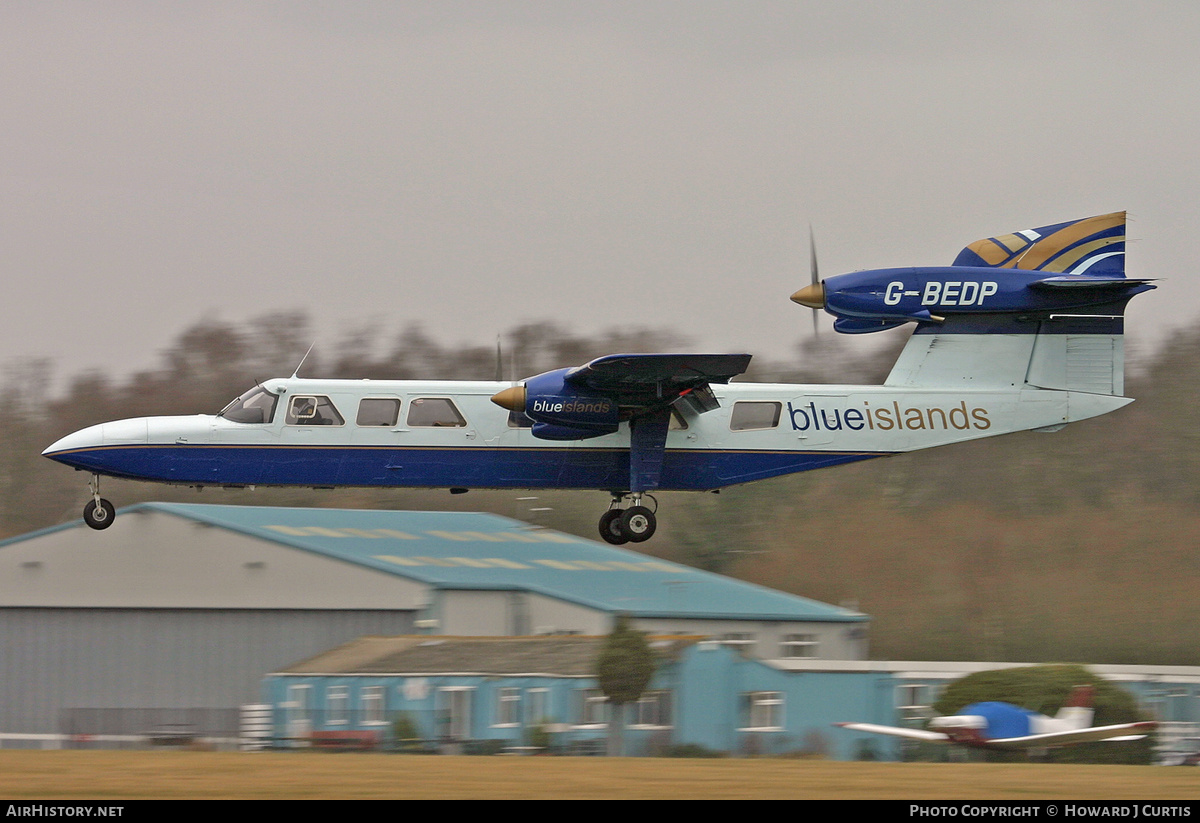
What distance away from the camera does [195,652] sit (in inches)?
958

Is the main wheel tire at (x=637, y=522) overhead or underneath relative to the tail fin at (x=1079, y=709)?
overhead

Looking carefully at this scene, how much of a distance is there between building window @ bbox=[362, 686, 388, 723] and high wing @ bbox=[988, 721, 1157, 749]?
8653mm

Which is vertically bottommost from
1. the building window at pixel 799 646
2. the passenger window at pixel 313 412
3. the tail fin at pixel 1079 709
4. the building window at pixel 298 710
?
the building window at pixel 298 710

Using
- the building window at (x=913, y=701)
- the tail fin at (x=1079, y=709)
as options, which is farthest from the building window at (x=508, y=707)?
the tail fin at (x=1079, y=709)

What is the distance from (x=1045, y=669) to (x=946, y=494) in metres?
13.2

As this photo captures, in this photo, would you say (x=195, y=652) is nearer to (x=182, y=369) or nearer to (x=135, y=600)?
(x=135, y=600)

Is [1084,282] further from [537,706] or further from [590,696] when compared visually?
[537,706]

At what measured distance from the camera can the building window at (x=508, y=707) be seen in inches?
773

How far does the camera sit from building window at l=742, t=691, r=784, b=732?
68.3 ft

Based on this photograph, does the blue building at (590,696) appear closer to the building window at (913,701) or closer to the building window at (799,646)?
the building window at (913,701)

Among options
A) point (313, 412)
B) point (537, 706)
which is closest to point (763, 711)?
point (537, 706)

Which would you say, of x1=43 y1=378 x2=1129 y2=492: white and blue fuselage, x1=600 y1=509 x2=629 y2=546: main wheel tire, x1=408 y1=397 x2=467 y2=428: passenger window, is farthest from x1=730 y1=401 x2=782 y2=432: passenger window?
x1=408 y1=397 x2=467 y2=428: passenger window

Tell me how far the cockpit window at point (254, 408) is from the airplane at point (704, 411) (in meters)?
0.02
